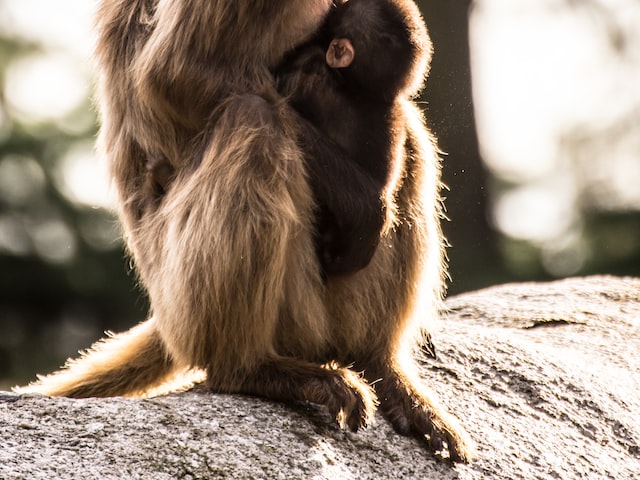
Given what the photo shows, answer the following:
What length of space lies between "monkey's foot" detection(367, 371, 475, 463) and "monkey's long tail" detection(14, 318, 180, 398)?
103 cm

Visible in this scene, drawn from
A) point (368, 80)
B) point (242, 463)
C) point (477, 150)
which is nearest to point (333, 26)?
point (368, 80)

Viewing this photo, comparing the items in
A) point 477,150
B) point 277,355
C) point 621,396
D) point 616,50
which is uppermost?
point 616,50

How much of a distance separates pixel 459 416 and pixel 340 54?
171 centimetres

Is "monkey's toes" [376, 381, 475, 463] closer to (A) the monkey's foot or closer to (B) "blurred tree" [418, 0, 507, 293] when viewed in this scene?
(A) the monkey's foot

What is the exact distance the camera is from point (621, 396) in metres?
5.42

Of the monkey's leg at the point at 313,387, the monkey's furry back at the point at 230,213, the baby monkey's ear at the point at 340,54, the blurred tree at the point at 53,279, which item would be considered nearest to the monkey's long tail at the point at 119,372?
the monkey's furry back at the point at 230,213

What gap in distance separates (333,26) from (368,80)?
0.30 m

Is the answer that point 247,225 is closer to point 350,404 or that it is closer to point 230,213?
point 230,213

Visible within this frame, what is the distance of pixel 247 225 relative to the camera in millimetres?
3965

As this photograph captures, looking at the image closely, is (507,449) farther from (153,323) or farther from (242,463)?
(153,323)

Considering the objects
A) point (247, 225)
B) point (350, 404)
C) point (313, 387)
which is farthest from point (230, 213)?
point (350, 404)

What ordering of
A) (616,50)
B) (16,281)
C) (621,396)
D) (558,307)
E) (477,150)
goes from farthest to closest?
(616,50), (16,281), (477,150), (558,307), (621,396)

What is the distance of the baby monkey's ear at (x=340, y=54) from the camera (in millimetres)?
4438

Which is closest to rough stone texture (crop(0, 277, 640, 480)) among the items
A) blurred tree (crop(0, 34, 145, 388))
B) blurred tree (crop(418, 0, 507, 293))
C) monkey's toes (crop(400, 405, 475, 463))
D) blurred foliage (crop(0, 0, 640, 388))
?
monkey's toes (crop(400, 405, 475, 463))
